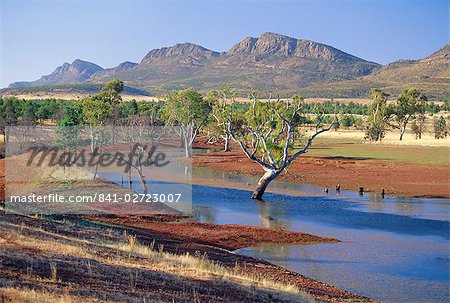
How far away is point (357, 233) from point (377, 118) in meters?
81.6

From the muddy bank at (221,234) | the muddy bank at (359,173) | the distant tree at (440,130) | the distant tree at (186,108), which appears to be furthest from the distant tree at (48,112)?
the distant tree at (440,130)

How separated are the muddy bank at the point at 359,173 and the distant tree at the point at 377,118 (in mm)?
34653

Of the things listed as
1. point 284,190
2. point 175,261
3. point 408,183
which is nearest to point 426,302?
point 175,261

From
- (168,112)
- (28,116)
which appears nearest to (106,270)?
(168,112)

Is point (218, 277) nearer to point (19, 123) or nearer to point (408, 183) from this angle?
point (408, 183)

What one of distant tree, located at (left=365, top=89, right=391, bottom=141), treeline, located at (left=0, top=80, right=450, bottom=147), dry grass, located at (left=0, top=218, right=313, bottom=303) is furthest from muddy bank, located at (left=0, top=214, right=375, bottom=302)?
distant tree, located at (left=365, top=89, right=391, bottom=141)

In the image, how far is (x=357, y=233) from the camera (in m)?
31.0

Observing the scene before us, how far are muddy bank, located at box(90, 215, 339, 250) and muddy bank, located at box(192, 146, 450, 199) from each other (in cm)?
2106

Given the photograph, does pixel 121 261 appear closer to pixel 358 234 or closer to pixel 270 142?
pixel 358 234

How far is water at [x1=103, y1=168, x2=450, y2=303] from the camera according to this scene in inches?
857

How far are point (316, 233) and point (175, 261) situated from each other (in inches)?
533

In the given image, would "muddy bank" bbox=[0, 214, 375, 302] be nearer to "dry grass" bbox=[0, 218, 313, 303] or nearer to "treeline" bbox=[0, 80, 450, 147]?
"dry grass" bbox=[0, 218, 313, 303]

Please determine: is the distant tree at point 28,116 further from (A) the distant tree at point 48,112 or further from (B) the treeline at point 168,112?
(A) the distant tree at point 48,112

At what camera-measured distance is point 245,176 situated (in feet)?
193
